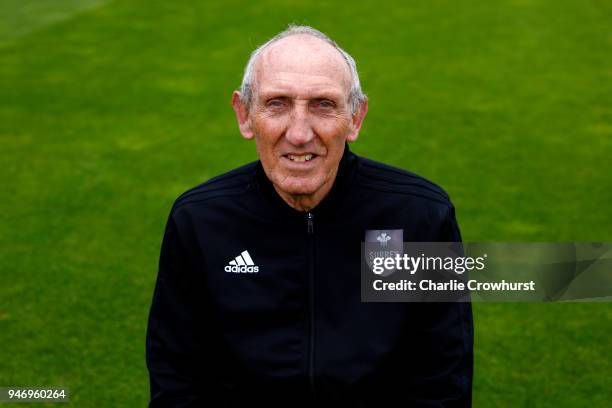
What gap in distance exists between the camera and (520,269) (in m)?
4.99

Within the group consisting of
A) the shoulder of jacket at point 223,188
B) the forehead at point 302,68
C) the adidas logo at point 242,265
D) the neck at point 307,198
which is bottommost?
the adidas logo at point 242,265

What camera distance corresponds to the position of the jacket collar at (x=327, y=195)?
2412 millimetres

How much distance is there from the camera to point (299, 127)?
7.43 ft

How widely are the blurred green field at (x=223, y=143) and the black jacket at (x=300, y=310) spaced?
1766 mm

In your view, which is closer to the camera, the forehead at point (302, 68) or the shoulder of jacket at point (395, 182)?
the forehead at point (302, 68)

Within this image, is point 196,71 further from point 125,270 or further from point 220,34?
point 125,270

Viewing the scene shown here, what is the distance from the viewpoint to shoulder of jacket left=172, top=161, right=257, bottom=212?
2479 mm

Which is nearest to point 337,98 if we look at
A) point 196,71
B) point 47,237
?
point 47,237

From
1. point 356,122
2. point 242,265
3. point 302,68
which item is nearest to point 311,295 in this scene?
point 242,265

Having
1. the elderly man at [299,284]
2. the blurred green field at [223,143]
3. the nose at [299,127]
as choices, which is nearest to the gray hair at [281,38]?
the elderly man at [299,284]

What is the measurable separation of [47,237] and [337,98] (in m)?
3.75

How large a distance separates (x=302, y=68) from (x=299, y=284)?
61 cm

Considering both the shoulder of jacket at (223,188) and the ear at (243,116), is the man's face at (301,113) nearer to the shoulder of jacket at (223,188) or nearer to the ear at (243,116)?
the ear at (243,116)

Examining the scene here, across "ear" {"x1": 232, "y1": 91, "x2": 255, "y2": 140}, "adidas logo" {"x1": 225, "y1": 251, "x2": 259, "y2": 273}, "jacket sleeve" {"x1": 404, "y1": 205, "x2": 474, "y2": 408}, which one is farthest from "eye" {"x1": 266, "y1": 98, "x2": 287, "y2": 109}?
"jacket sleeve" {"x1": 404, "y1": 205, "x2": 474, "y2": 408}
